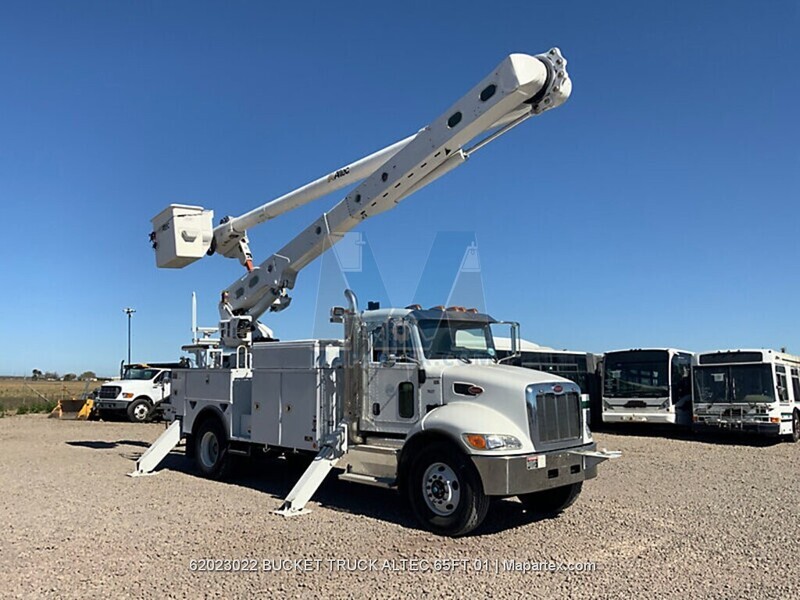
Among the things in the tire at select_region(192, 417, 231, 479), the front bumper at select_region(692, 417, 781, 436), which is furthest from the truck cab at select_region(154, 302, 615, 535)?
the front bumper at select_region(692, 417, 781, 436)

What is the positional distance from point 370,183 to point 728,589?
742 cm

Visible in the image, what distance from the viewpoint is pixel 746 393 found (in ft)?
61.1

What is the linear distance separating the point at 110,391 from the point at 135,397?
0.93 meters

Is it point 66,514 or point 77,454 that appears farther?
point 77,454

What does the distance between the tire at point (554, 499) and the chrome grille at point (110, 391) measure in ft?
63.7

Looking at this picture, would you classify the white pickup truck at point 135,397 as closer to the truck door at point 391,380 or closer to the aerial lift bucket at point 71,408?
the aerial lift bucket at point 71,408

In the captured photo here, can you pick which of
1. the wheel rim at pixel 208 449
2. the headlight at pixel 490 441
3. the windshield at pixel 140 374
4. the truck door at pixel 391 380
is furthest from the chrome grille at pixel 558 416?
the windshield at pixel 140 374

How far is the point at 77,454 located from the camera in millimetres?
15211

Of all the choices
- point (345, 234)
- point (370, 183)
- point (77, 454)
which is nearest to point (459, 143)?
point (370, 183)

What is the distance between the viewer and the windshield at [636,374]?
800 inches

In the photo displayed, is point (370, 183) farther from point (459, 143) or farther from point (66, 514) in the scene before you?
point (66, 514)

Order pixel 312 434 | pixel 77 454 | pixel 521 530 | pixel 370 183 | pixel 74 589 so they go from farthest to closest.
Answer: pixel 77 454, pixel 370 183, pixel 312 434, pixel 521 530, pixel 74 589

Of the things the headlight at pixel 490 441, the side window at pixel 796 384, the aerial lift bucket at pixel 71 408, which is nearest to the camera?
the headlight at pixel 490 441

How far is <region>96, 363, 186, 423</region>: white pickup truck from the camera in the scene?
2484cm
